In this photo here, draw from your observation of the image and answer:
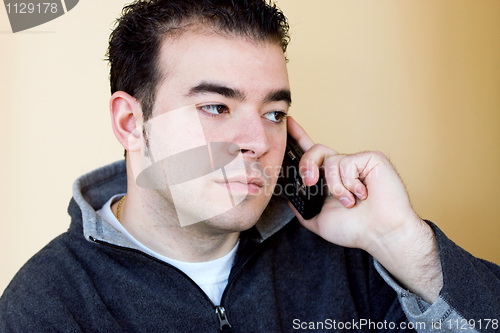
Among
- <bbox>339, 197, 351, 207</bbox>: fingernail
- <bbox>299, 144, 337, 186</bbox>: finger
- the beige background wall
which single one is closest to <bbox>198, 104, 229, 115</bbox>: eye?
<bbox>299, 144, 337, 186</bbox>: finger

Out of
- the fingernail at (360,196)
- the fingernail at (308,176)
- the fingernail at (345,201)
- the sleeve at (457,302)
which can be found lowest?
the sleeve at (457,302)

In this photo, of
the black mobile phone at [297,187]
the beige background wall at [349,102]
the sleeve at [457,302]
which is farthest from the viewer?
the beige background wall at [349,102]

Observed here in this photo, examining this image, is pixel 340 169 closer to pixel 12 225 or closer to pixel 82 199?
pixel 82 199

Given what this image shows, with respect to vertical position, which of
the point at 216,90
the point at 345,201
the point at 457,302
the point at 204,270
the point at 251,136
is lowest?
the point at 457,302

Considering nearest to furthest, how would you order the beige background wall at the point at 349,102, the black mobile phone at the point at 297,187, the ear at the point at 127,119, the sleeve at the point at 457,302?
the sleeve at the point at 457,302 → the ear at the point at 127,119 → the black mobile phone at the point at 297,187 → the beige background wall at the point at 349,102

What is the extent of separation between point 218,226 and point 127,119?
1.28 feet

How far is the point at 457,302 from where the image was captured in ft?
4.20

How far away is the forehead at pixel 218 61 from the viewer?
1.29 metres

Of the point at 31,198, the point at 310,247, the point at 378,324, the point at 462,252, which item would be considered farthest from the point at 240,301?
the point at 31,198

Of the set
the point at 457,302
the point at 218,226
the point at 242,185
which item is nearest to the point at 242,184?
the point at 242,185

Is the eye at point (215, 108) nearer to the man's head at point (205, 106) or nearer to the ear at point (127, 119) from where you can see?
the man's head at point (205, 106)

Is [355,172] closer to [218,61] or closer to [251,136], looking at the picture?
[251,136]

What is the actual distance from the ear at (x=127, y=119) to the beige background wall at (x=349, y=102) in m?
0.29

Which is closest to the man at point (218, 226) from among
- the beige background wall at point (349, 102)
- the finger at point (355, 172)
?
the finger at point (355, 172)
